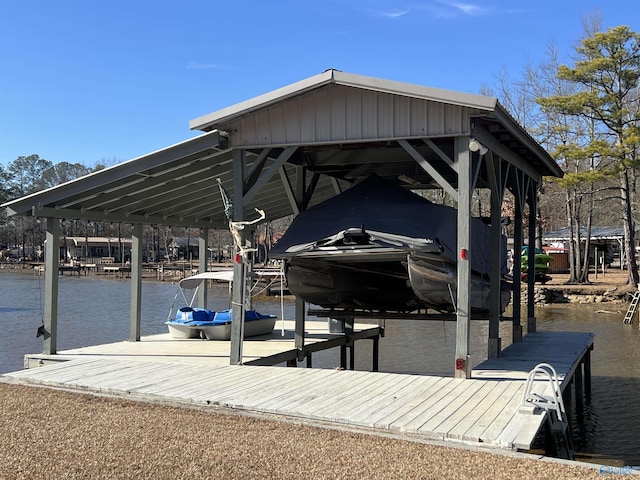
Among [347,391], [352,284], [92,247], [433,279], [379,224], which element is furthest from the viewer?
[92,247]

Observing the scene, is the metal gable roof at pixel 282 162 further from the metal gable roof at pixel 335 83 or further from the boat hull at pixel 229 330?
the boat hull at pixel 229 330

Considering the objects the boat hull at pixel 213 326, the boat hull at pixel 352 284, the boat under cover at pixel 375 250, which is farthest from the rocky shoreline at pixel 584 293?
the boat hull at pixel 352 284

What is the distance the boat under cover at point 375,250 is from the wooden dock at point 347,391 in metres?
1.51

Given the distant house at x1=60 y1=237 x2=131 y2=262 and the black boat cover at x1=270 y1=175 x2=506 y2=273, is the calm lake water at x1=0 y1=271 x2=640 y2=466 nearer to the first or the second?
the black boat cover at x1=270 y1=175 x2=506 y2=273

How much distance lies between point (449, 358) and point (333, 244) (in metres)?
8.45

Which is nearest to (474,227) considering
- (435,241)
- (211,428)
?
(435,241)

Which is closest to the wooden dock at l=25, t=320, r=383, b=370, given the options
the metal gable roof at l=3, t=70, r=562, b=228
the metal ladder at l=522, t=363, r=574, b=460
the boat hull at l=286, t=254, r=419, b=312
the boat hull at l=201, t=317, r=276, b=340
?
the boat hull at l=201, t=317, r=276, b=340

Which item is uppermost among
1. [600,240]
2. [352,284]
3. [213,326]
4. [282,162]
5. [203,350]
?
[600,240]

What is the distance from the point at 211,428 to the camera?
7004 mm

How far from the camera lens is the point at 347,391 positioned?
848cm

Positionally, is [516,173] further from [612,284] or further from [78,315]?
[612,284]

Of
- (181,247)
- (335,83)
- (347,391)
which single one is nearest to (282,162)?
(335,83)

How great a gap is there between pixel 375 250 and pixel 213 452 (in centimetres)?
431

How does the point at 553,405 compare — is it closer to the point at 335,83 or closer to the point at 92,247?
the point at 335,83
